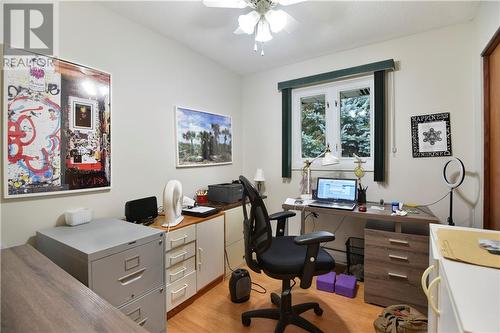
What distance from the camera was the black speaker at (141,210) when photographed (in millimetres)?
1784

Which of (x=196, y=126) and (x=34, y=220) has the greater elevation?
(x=196, y=126)

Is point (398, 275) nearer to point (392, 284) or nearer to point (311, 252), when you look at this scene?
point (392, 284)

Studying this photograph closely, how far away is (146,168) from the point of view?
7.06 feet

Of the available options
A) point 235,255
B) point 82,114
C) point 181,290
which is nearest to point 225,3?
point 82,114

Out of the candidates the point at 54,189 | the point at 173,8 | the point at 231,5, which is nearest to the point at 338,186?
the point at 231,5

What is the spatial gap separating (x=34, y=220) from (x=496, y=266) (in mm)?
2381

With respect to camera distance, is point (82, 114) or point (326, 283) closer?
point (82, 114)

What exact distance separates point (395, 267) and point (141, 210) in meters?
2.13

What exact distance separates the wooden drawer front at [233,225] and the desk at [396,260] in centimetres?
114

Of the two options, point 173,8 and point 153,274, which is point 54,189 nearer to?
point 153,274

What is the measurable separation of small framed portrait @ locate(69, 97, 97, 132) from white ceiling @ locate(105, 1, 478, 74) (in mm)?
819

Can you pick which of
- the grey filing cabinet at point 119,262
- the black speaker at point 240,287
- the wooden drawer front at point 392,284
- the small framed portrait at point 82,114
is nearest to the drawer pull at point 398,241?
the wooden drawer front at point 392,284

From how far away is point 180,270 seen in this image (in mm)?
1896

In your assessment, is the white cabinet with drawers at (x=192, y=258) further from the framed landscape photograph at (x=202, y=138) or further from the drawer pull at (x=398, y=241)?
the drawer pull at (x=398, y=241)
